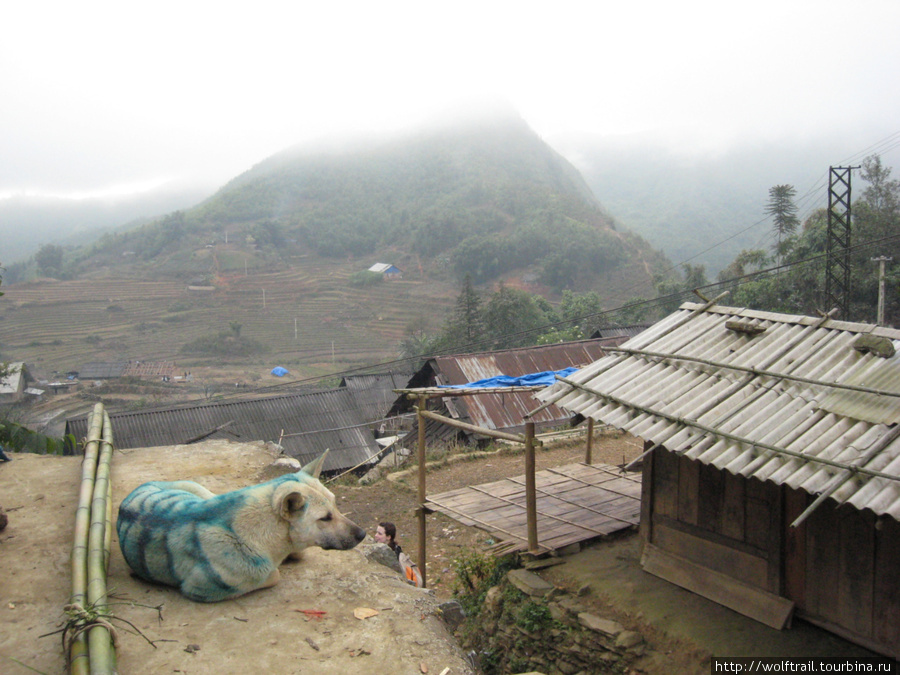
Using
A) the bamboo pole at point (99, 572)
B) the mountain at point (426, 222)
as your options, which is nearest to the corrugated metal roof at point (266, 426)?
the bamboo pole at point (99, 572)

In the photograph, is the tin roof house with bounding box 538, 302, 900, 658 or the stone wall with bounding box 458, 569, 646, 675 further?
the stone wall with bounding box 458, 569, 646, 675

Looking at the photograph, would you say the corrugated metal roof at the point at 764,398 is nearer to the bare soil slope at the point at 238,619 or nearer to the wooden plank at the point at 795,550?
the wooden plank at the point at 795,550

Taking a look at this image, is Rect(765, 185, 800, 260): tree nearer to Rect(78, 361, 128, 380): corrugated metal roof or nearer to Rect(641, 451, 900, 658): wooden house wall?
Rect(641, 451, 900, 658): wooden house wall

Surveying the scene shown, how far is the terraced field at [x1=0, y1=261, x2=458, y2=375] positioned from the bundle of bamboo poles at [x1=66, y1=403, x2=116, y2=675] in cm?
4688

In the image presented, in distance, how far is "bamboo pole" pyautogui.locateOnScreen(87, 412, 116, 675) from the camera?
11.2ft

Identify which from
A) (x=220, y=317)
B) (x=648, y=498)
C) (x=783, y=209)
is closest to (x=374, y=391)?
(x=648, y=498)

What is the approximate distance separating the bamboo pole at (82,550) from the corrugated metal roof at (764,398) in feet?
15.0

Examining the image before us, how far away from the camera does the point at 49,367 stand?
5028cm

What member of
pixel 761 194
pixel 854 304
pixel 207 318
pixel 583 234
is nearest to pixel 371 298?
pixel 207 318

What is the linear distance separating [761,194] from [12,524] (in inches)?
5146

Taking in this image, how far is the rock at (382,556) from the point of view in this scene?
236 inches

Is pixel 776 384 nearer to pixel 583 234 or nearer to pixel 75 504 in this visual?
pixel 75 504

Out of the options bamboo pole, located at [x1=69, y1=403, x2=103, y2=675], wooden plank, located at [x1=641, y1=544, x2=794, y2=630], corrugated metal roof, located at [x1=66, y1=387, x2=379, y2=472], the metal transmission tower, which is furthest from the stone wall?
the metal transmission tower

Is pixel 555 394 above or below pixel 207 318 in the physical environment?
above
